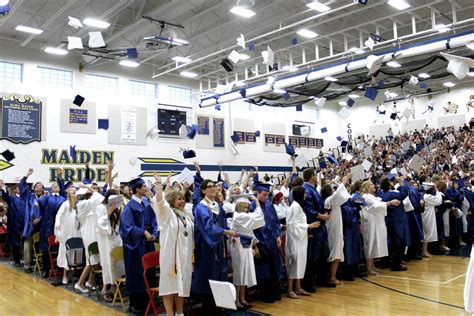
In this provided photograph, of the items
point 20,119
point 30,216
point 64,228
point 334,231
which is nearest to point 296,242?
point 334,231

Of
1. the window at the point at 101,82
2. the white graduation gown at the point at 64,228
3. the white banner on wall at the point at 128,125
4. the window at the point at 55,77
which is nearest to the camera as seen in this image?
the white graduation gown at the point at 64,228

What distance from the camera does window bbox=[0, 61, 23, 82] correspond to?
14.0m

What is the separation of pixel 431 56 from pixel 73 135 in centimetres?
1172

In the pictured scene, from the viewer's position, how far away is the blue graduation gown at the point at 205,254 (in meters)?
4.30

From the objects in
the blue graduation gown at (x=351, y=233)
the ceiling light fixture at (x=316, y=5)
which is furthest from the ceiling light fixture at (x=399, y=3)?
the blue graduation gown at (x=351, y=233)

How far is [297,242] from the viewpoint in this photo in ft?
18.1

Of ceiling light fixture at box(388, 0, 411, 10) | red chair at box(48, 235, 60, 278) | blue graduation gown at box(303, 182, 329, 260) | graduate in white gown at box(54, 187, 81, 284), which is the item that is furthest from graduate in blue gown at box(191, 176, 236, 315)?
ceiling light fixture at box(388, 0, 411, 10)

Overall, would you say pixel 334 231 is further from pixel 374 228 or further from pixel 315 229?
pixel 374 228

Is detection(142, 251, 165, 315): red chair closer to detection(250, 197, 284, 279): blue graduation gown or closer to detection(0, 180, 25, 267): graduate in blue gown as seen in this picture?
detection(250, 197, 284, 279): blue graduation gown

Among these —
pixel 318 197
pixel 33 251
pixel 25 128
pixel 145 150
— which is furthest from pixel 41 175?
pixel 318 197

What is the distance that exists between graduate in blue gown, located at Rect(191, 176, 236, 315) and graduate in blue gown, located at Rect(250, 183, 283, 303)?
2.71 feet

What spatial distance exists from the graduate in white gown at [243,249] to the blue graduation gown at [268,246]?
191mm

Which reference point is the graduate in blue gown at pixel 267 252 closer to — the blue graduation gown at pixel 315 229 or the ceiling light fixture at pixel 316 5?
the blue graduation gown at pixel 315 229

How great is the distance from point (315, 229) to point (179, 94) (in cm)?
1384
